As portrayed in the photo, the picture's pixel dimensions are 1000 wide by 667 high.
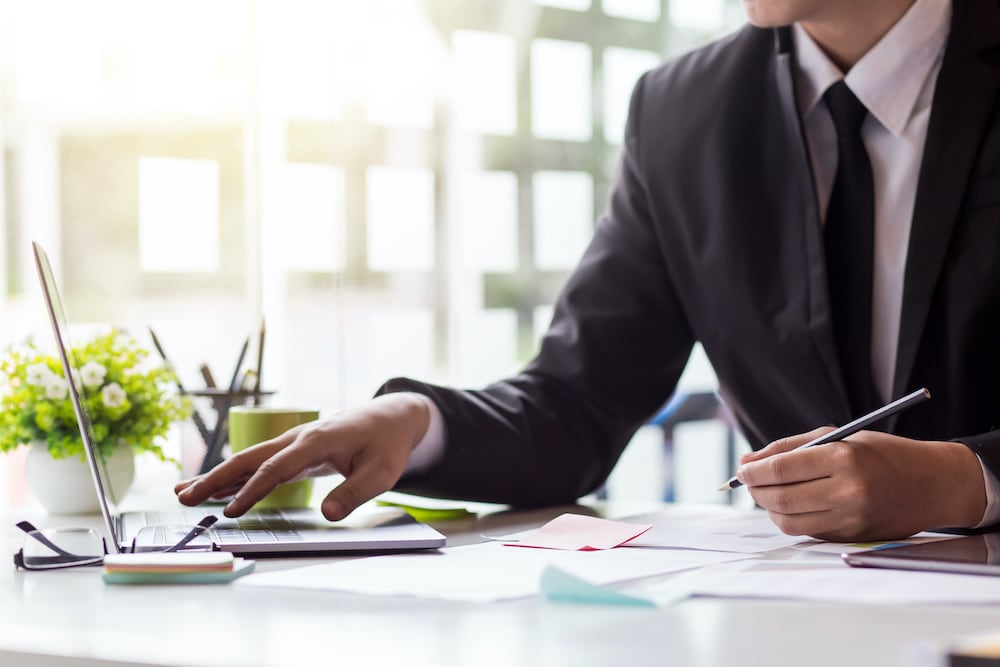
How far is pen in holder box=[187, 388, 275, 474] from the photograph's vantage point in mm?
1461

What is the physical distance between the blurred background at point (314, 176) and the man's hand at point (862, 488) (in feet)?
9.16

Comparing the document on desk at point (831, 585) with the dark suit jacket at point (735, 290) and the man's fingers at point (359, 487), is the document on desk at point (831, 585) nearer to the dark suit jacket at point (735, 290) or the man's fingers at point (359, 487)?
the man's fingers at point (359, 487)

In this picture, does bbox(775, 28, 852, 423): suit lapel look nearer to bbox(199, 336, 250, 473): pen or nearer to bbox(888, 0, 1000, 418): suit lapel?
bbox(888, 0, 1000, 418): suit lapel

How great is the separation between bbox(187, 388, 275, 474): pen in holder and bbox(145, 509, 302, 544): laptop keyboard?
10.3 inches

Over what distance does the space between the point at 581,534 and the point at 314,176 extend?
2.87 meters

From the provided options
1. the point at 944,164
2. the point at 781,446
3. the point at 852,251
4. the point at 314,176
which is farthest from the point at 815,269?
the point at 314,176

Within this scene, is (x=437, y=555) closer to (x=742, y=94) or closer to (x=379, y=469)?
(x=379, y=469)

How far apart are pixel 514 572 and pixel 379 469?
0.32 m

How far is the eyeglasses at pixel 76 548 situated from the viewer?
0.91m

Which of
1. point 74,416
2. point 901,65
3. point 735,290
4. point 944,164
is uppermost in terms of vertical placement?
point 901,65

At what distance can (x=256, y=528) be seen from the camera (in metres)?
1.04

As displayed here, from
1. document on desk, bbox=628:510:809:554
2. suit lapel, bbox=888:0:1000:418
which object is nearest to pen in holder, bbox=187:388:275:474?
document on desk, bbox=628:510:809:554

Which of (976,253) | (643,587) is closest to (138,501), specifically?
(643,587)

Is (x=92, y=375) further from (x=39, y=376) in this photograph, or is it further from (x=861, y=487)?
(x=861, y=487)
